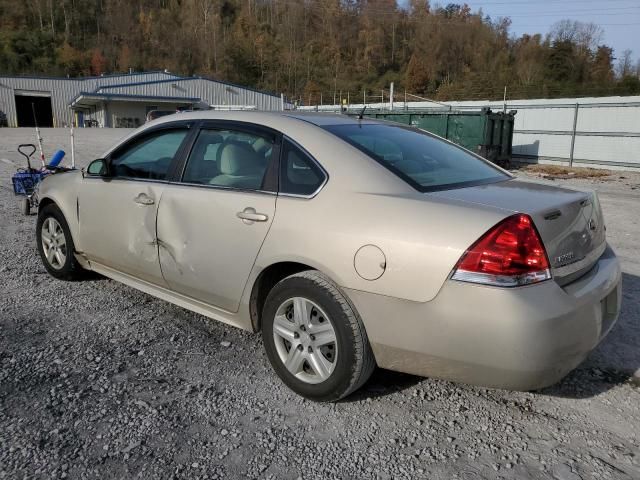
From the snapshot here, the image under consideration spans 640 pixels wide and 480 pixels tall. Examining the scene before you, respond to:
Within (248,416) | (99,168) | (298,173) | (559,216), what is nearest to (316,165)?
(298,173)

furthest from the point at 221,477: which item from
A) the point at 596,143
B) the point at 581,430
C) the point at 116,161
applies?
the point at 596,143

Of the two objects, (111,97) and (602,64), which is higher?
(602,64)

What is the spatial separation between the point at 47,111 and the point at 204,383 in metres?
61.3

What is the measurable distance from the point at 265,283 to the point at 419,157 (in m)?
1.22

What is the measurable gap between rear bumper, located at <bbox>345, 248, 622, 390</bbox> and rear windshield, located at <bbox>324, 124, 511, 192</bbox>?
0.67 m

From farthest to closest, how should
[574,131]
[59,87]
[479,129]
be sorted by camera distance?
[59,87], [574,131], [479,129]

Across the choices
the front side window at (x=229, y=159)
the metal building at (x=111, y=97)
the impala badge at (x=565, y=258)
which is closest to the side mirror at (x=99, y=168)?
the front side window at (x=229, y=159)

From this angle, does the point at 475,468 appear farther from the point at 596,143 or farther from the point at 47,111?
the point at 47,111

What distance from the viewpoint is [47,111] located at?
5575 centimetres

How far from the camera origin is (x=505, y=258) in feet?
7.76

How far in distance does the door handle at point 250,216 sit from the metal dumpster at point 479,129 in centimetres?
1509

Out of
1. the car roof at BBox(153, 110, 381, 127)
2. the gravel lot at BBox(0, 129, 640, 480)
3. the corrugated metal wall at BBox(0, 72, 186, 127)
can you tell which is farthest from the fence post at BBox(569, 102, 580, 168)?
the corrugated metal wall at BBox(0, 72, 186, 127)

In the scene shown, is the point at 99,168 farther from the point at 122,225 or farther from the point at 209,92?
the point at 209,92

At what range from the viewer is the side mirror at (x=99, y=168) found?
13.7 feet
